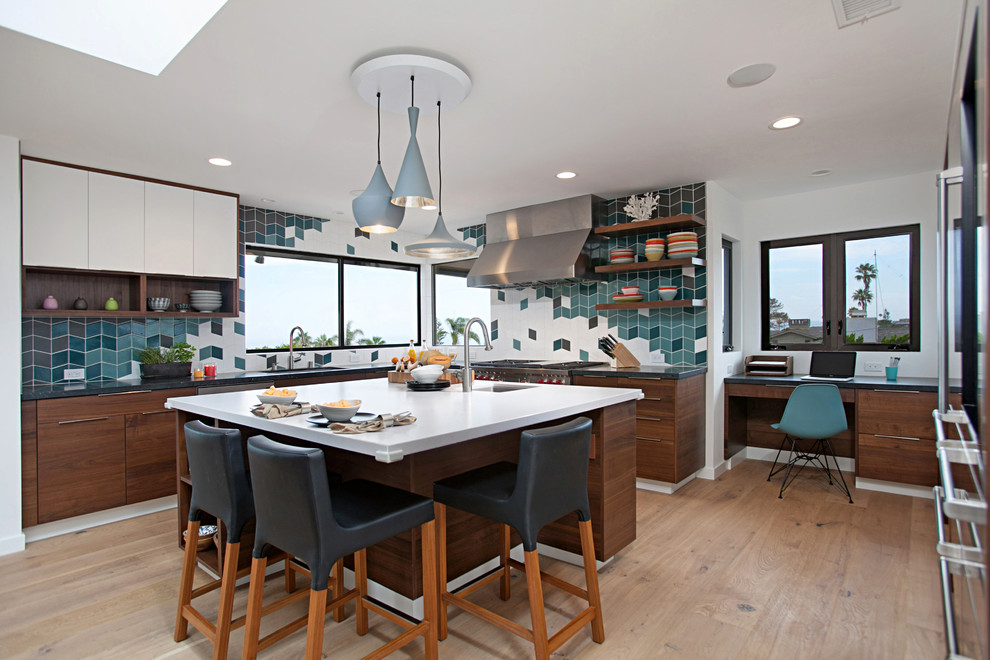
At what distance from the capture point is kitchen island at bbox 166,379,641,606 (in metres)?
1.82

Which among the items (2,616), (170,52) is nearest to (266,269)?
(170,52)

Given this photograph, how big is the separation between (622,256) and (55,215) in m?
4.16

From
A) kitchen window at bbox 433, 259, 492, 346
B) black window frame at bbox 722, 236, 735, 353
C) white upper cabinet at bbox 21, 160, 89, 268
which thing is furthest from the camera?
kitchen window at bbox 433, 259, 492, 346

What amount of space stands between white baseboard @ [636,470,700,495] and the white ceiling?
2.33 metres

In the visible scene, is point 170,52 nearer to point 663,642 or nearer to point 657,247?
point 663,642

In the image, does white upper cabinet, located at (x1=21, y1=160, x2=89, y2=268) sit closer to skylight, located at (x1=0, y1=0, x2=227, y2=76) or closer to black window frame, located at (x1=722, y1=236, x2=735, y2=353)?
skylight, located at (x1=0, y1=0, x2=227, y2=76)

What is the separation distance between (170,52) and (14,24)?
1.69ft

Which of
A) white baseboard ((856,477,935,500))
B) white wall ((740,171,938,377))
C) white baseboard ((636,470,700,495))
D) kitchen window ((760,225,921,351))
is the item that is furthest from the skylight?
white baseboard ((856,477,935,500))

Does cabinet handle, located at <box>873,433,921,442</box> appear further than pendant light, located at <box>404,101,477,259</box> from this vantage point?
Yes

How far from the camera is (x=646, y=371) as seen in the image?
13.4 ft

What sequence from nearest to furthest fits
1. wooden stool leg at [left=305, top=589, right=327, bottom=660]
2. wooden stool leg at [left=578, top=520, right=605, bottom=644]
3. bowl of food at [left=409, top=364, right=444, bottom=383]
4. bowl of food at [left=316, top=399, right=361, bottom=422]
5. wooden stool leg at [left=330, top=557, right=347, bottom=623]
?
wooden stool leg at [left=305, top=589, right=327, bottom=660], bowl of food at [left=316, top=399, right=361, bottom=422], wooden stool leg at [left=578, top=520, right=605, bottom=644], wooden stool leg at [left=330, top=557, right=347, bottom=623], bowl of food at [left=409, top=364, right=444, bottom=383]

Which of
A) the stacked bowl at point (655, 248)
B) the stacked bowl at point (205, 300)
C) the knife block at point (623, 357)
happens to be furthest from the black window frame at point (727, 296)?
the stacked bowl at point (205, 300)

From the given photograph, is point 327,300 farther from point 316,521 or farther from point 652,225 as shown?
point 316,521

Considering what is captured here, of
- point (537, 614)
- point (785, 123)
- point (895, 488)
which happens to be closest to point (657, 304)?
point (785, 123)
